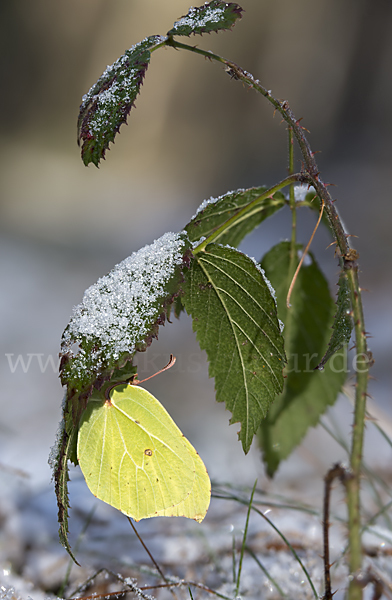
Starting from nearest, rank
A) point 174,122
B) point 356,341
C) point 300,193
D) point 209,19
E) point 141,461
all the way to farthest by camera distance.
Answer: point 356,341, point 209,19, point 141,461, point 300,193, point 174,122

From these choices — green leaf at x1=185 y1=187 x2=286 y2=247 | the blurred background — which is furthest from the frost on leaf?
the blurred background

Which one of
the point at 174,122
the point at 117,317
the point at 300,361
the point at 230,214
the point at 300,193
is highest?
the point at 174,122

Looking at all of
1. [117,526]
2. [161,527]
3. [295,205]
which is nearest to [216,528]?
[161,527]

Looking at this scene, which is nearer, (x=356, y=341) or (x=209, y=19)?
(x=356, y=341)

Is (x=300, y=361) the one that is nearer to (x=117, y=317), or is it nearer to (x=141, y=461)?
(x=141, y=461)

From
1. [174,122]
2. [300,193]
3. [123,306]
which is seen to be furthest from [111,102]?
[174,122]

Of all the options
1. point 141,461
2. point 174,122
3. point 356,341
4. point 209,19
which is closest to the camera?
point 356,341

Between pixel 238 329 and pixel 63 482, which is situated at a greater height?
pixel 238 329

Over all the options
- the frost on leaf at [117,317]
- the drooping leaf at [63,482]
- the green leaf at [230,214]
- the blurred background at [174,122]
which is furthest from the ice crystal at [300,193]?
the blurred background at [174,122]

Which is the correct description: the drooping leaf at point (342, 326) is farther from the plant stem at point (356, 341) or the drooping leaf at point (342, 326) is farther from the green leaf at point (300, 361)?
the green leaf at point (300, 361)
